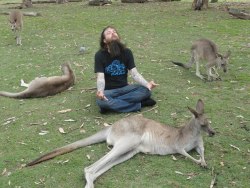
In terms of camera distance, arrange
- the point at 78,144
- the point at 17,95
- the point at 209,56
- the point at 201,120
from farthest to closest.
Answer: the point at 209,56
the point at 17,95
the point at 78,144
the point at 201,120

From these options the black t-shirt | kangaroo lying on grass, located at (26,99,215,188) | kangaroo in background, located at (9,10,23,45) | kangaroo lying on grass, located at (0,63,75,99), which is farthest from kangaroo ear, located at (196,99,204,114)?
kangaroo in background, located at (9,10,23,45)

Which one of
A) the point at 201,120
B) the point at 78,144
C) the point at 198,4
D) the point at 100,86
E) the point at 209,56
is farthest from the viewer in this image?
the point at 198,4

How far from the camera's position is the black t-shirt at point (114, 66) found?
568 cm

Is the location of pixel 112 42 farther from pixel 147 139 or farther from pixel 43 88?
pixel 147 139

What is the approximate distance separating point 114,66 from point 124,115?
26.5 inches

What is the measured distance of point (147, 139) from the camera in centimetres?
457

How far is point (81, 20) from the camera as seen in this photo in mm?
13406

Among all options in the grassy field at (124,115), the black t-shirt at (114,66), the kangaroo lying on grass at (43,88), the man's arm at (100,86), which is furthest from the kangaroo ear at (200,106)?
the kangaroo lying on grass at (43,88)

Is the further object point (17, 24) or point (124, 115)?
point (17, 24)

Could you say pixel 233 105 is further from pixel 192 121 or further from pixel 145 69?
pixel 145 69

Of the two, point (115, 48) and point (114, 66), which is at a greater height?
point (115, 48)

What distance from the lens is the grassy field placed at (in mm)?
4195

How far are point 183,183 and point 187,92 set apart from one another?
266 centimetres

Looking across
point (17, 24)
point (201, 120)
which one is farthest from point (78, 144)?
point (17, 24)
